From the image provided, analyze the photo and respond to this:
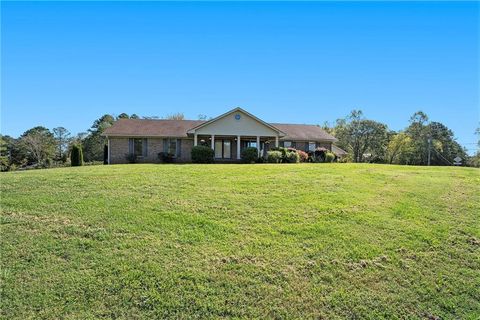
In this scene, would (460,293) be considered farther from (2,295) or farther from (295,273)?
(2,295)

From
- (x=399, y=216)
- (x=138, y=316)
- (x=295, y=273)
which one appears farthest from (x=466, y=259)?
(x=138, y=316)

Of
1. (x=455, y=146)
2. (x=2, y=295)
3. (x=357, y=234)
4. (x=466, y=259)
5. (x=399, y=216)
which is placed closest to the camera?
(x=2, y=295)

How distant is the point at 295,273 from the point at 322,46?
11.4 m

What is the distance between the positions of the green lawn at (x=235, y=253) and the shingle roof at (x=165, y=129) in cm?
1558

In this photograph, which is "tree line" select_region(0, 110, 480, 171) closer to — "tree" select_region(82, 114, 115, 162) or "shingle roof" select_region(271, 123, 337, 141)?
"tree" select_region(82, 114, 115, 162)

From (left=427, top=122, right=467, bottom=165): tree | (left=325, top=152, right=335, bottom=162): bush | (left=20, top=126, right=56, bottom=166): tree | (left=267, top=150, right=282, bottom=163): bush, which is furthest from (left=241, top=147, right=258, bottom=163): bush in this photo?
(left=427, top=122, right=467, bottom=165): tree

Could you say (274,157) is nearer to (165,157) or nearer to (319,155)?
(319,155)

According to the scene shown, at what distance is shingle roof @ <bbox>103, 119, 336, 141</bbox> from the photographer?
2727 centimetres

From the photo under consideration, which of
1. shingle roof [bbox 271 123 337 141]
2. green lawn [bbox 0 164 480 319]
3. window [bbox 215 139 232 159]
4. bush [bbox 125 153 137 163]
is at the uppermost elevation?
shingle roof [bbox 271 123 337 141]

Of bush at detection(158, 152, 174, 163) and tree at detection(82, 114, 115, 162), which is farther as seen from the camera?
tree at detection(82, 114, 115, 162)

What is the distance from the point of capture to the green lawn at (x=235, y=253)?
19.2ft

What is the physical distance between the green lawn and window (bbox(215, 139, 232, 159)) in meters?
18.2

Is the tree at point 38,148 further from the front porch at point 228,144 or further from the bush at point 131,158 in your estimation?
the front porch at point 228,144

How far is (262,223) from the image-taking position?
8773mm
